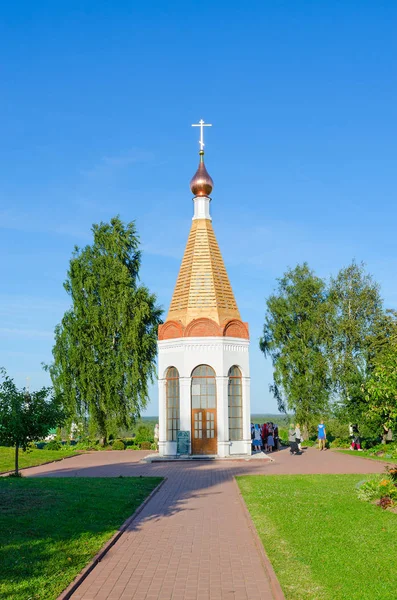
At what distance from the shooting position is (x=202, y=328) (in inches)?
1090

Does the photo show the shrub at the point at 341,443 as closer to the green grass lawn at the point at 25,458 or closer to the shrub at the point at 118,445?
the shrub at the point at 118,445

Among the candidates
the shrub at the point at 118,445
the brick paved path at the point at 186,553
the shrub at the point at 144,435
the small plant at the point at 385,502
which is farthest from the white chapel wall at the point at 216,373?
the small plant at the point at 385,502

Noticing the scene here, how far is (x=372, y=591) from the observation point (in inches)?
279

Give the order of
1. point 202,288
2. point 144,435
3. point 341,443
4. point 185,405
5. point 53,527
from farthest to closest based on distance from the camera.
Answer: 1. point 144,435
2. point 341,443
3. point 202,288
4. point 185,405
5. point 53,527

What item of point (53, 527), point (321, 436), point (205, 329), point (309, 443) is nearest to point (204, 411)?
point (205, 329)

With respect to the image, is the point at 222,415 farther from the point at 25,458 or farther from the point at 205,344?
the point at 25,458

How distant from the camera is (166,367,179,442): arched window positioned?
1083 inches

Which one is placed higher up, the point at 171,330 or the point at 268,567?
the point at 171,330

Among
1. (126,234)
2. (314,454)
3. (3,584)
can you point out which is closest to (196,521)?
(3,584)

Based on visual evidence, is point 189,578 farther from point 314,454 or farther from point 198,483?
point 314,454

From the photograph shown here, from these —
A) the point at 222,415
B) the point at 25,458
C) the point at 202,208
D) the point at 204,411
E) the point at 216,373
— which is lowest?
the point at 25,458

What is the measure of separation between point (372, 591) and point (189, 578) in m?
2.39

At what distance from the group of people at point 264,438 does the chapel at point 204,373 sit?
391 cm

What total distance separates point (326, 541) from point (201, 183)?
23.2 meters
